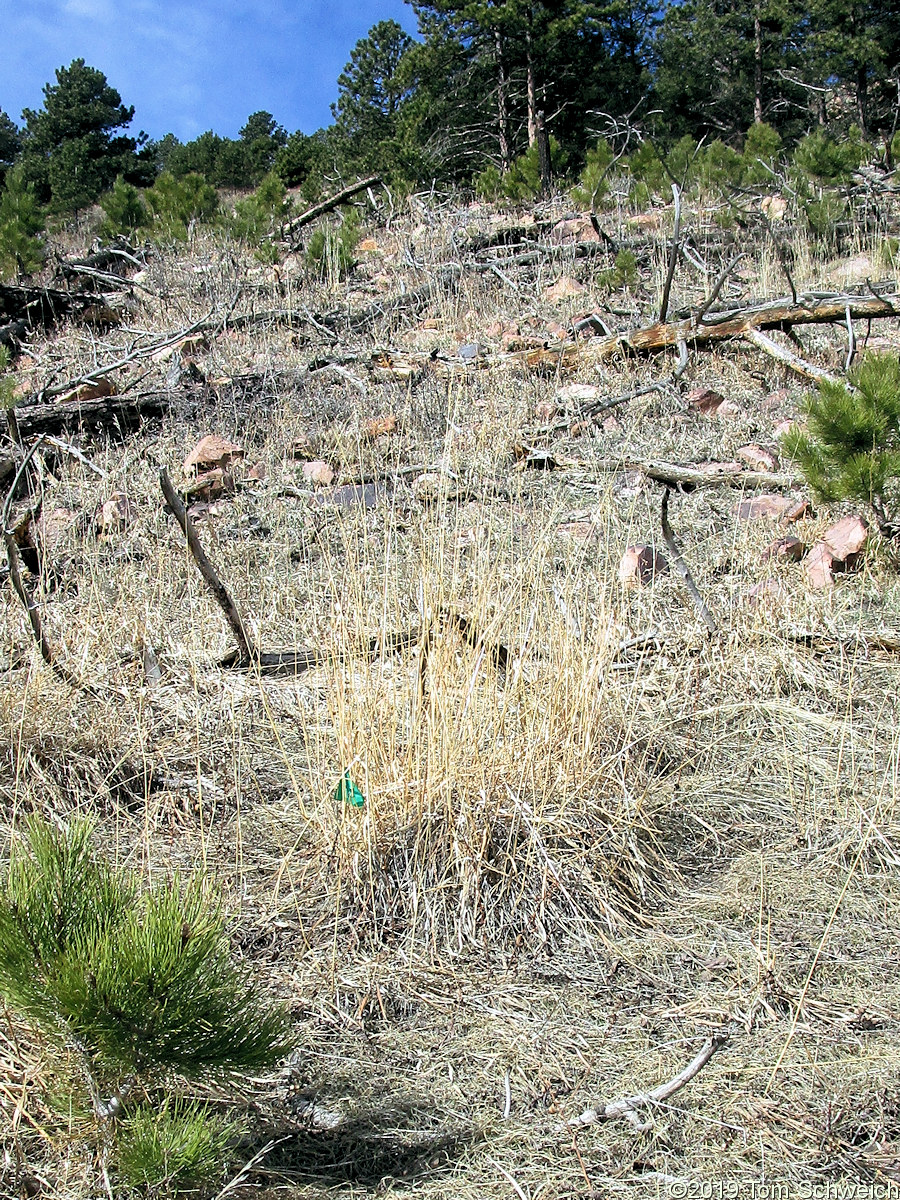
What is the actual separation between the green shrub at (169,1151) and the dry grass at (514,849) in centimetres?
17

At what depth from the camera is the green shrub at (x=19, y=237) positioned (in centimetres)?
873

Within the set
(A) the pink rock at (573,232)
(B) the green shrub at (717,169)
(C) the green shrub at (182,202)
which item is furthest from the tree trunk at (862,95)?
(C) the green shrub at (182,202)

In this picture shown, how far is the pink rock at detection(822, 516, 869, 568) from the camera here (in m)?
3.76

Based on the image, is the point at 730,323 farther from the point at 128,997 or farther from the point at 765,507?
the point at 128,997

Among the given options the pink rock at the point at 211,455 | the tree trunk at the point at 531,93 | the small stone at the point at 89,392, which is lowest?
the pink rock at the point at 211,455

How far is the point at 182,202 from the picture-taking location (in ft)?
38.1

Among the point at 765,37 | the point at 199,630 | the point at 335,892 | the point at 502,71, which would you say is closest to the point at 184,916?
the point at 335,892

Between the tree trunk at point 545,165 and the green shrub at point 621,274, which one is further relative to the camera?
the tree trunk at point 545,165

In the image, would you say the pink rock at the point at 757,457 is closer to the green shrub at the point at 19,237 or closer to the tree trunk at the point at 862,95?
the green shrub at the point at 19,237

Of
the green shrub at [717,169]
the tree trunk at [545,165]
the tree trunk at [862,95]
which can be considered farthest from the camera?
the tree trunk at [862,95]

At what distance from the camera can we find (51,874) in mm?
1451

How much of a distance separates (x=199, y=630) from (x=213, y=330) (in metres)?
4.85

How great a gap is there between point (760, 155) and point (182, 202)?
671cm

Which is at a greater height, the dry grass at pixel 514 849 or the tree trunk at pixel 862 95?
the tree trunk at pixel 862 95
